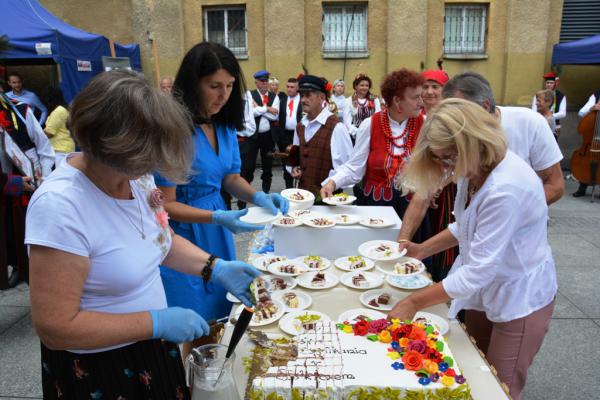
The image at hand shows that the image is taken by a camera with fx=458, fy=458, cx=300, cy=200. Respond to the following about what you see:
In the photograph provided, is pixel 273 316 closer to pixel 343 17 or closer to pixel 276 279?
pixel 276 279

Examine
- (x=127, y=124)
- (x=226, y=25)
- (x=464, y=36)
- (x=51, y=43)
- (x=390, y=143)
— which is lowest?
(x=390, y=143)

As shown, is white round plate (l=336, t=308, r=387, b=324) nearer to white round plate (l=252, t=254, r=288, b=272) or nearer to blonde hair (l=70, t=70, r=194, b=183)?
white round plate (l=252, t=254, r=288, b=272)

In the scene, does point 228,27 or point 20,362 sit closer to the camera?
point 20,362

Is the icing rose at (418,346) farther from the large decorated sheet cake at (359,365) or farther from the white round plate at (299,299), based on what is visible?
the white round plate at (299,299)

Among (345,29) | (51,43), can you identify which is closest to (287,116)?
(345,29)

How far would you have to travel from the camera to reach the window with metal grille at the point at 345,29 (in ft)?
32.0

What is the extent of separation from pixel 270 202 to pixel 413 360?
1.25 metres

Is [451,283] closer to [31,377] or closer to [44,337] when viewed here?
[44,337]

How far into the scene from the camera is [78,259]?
111cm

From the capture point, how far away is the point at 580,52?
27.0 ft

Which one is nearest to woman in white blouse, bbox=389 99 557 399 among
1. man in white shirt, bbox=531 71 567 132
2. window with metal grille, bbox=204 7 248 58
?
man in white shirt, bbox=531 71 567 132

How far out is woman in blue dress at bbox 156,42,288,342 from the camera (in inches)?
82.5

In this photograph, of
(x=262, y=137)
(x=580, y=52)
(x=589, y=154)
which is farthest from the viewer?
(x=580, y=52)

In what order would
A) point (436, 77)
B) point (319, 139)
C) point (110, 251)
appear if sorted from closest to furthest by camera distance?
point (110, 251)
point (436, 77)
point (319, 139)
